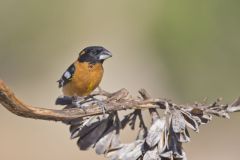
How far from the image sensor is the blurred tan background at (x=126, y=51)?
986 cm

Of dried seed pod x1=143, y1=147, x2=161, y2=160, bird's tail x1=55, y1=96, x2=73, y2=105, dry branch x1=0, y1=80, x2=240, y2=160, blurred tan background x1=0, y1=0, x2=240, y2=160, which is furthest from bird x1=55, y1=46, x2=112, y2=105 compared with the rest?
blurred tan background x1=0, y1=0, x2=240, y2=160

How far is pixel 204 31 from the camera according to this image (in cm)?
1003

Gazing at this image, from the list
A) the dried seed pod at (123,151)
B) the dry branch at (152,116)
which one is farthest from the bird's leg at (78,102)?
the dried seed pod at (123,151)

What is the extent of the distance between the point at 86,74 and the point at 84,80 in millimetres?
39

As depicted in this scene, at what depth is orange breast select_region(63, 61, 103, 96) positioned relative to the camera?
3.64 meters

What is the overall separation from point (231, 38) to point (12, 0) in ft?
10.8

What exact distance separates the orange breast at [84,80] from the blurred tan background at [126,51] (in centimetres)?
594

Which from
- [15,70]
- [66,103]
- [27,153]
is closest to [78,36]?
[15,70]

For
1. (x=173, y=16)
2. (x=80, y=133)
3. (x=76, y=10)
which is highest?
(x=76, y=10)

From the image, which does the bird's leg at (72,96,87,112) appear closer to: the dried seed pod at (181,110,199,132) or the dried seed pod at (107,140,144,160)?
the dried seed pod at (107,140,144,160)

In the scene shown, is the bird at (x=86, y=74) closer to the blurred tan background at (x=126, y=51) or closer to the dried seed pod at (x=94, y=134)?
the dried seed pod at (x=94, y=134)

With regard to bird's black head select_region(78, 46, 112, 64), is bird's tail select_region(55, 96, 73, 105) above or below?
below

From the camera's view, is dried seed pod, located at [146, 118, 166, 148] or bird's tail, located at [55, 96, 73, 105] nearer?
dried seed pod, located at [146, 118, 166, 148]

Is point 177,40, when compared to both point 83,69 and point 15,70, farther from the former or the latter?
point 83,69
